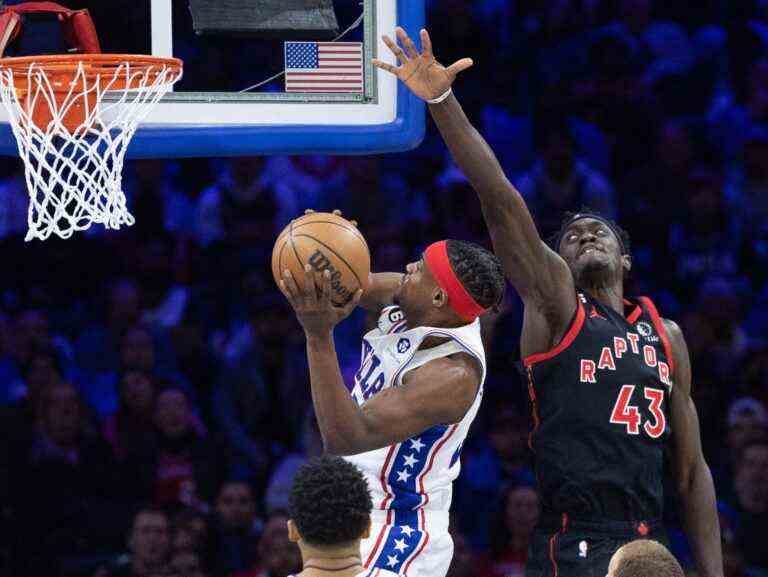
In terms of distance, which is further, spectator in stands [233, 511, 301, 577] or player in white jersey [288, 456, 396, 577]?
spectator in stands [233, 511, 301, 577]

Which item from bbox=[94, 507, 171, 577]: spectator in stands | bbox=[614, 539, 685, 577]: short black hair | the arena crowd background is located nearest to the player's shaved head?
bbox=[614, 539, 685, 577]: short black hair

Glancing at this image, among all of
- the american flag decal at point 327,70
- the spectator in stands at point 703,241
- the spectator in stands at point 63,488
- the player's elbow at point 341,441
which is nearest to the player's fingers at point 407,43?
the american flag decal at point 327,70

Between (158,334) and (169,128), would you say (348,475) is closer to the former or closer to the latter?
(169,128)

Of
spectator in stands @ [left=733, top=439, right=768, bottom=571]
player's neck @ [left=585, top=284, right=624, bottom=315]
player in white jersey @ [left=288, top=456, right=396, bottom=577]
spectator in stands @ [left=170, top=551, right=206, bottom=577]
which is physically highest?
player's neck @ [left=585, top=284, right=624, bottom=315]

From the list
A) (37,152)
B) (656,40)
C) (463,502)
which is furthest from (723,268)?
(37,152)

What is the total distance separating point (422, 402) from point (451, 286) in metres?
0.42

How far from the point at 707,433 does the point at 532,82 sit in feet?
8.07

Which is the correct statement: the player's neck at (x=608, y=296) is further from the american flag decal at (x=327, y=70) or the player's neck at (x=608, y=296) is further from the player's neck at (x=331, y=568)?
the player's neck at (x=331, y=568)

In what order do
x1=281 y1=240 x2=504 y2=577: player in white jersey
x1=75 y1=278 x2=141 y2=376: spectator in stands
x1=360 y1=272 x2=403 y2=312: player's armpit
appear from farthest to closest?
x1=75 y1=278 x2=141 y2=376: spectator in stands
x1=360 y1=272 x2=403 y2=312: player's armpit
x1=281 y1=240 x2=504 y2=577: player in white jersey

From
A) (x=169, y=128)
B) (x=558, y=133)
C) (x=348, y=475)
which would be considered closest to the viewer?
(x=348, y=475)

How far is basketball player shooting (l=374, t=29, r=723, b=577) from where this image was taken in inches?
184

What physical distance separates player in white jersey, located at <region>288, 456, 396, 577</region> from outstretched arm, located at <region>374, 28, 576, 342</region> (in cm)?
134

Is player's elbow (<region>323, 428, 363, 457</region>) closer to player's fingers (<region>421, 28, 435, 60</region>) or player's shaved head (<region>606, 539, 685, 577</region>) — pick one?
player's shaved head (<region>606, 539, 685, 577</region>)

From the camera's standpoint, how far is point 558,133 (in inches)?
329
